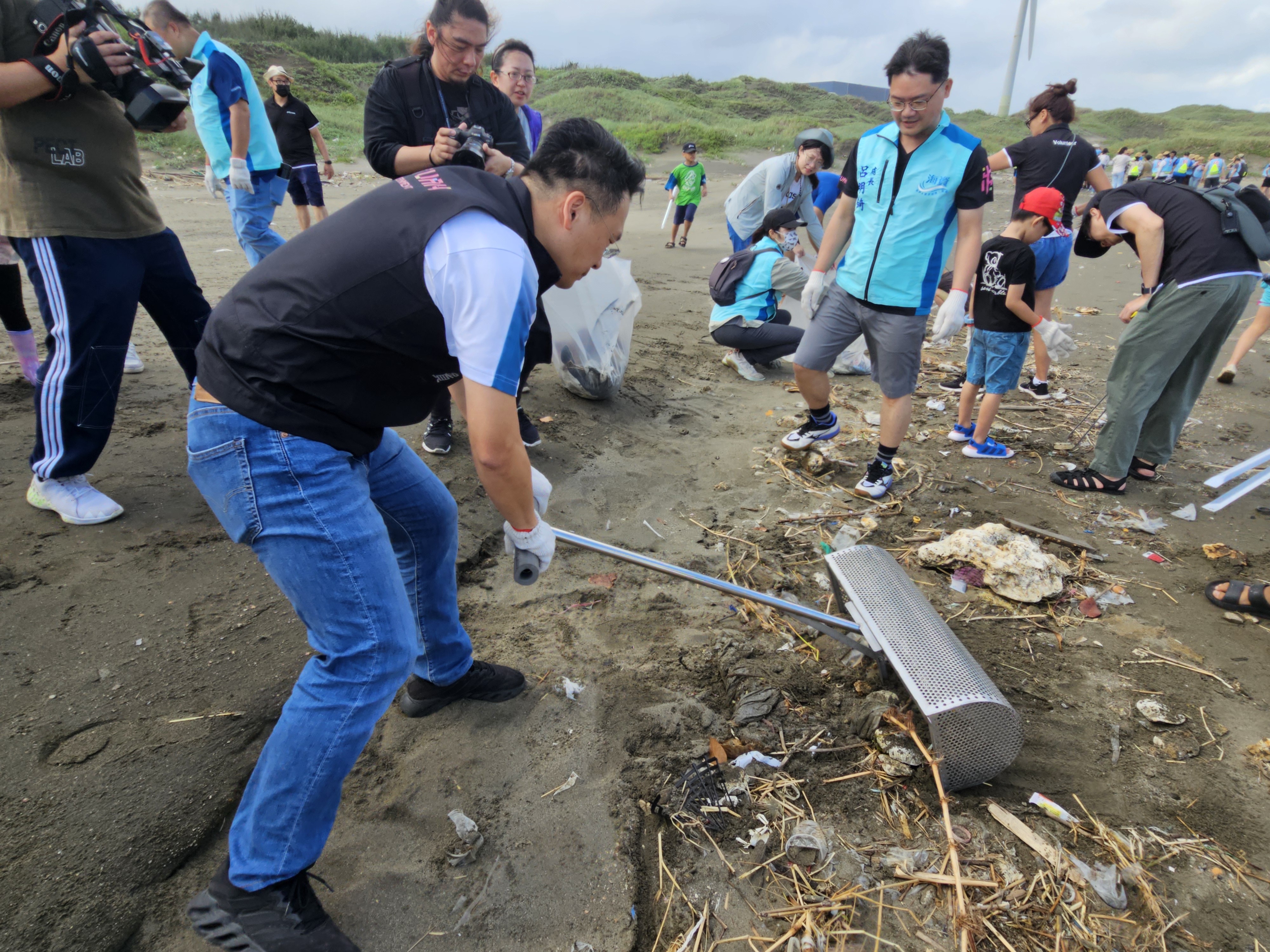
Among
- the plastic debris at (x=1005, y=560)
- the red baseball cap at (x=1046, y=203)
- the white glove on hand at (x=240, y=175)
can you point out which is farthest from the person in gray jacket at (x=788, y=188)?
the white glove on hand at (x=240, y=175)

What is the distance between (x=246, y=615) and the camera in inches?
93.6

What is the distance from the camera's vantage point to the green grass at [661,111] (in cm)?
2284

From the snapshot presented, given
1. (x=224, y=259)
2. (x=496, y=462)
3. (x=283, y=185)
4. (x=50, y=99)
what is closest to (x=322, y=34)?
(x=224, y=259)

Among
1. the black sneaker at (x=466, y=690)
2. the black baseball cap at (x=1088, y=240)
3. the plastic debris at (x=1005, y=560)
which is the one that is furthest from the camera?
the black baseball cap at (x=1088, y=240)

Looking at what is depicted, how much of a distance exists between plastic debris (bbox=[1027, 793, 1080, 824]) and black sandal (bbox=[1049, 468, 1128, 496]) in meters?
2.29

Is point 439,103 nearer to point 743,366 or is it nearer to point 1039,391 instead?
point 743,366

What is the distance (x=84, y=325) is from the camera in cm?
249

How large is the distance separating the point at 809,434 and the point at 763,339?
135 cm

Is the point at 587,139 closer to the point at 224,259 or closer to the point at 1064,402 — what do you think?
the point at 1064,402

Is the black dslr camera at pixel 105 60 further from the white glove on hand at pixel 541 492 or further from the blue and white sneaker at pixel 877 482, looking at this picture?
the blue and white sneaker at pixel 877 482

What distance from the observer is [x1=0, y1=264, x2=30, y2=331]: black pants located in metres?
3.29

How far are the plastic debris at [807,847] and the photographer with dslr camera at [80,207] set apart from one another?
286cm

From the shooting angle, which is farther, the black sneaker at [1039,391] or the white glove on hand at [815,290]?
the black sneaker at [1039,391]

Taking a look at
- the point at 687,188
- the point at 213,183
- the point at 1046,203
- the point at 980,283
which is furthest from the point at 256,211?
the point at 687,188
